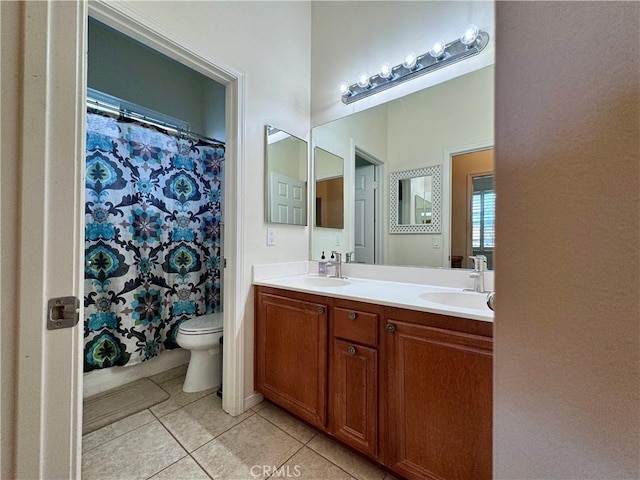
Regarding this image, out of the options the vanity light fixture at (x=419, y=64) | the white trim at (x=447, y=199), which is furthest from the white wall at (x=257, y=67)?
the white trim at (x=447, y=199)

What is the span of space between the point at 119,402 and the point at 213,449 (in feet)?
2.67

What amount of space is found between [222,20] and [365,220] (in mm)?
1460

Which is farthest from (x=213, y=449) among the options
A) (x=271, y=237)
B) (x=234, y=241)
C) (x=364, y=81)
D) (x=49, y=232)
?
(x=364, y=81)

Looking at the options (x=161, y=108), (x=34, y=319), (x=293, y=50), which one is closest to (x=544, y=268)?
(x=34, y=319)

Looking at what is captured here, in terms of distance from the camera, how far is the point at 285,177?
188 centimetres

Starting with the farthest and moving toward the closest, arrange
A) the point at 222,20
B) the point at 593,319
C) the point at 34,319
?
the point at 222,20 < the point at 34,319 < the point at 593,319

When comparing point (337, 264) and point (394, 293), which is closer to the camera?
point (394, 293)

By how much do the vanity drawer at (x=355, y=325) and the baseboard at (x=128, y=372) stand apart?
5.22 feet

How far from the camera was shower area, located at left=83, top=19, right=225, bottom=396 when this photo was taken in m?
1.71

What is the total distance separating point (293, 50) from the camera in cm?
194

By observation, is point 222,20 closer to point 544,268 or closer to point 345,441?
point 544,268

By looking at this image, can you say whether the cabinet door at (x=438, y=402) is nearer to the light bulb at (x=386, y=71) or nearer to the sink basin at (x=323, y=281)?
the sink basin at (x=323, y=281)

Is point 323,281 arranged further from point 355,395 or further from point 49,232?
point 49,232

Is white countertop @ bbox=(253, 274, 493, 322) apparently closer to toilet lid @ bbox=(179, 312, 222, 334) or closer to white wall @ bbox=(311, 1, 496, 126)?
toilet lid @ bbox=(179, 312, 222, 334)
